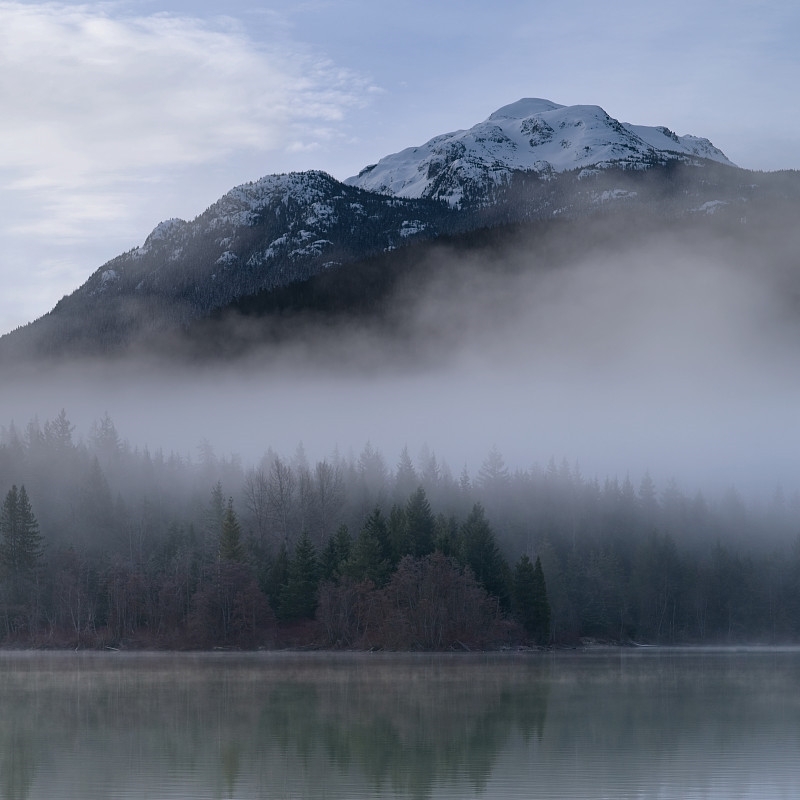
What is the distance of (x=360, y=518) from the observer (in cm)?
14962

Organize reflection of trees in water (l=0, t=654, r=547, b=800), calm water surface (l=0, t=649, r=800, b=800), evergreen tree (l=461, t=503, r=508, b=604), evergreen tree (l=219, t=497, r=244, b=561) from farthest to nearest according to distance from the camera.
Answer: evergreen tree (l=219, t=497, r=244, b=561) < evergreen tree (l=461, t=503, r=508, b=604) < reflection of trees in water (l=0, t=654, r=547, b=800) < calm water surface (l=0, t=649, r=800, b=800)

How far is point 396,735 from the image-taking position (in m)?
42.5

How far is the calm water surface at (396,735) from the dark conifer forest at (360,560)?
38294mm

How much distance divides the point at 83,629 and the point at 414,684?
208 ft

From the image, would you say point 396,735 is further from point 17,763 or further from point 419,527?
point 419,527

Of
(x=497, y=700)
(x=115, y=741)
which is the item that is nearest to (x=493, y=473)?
(x=497, y=700)

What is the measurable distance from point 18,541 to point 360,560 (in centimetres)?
3660

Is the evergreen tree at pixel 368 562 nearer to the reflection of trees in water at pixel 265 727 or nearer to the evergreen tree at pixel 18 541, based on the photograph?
the evergreen tree at pixel 18 541

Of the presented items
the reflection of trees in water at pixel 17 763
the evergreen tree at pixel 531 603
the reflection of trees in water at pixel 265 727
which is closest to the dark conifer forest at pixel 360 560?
the evergreen tree at pixel 531 603

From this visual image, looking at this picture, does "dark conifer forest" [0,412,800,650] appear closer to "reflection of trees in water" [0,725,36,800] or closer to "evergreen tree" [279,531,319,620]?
"evergreen tree" [279,531,319,620]

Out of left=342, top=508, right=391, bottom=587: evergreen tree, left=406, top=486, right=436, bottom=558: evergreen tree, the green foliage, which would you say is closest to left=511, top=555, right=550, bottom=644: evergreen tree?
left=406, top=486, right=436, bottom=558: evergreen tree

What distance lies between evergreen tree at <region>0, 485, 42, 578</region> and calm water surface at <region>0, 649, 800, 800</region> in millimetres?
49945

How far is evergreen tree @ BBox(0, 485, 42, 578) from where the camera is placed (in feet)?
398

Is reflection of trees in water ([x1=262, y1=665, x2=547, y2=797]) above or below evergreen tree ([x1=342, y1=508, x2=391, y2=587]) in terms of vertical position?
below
